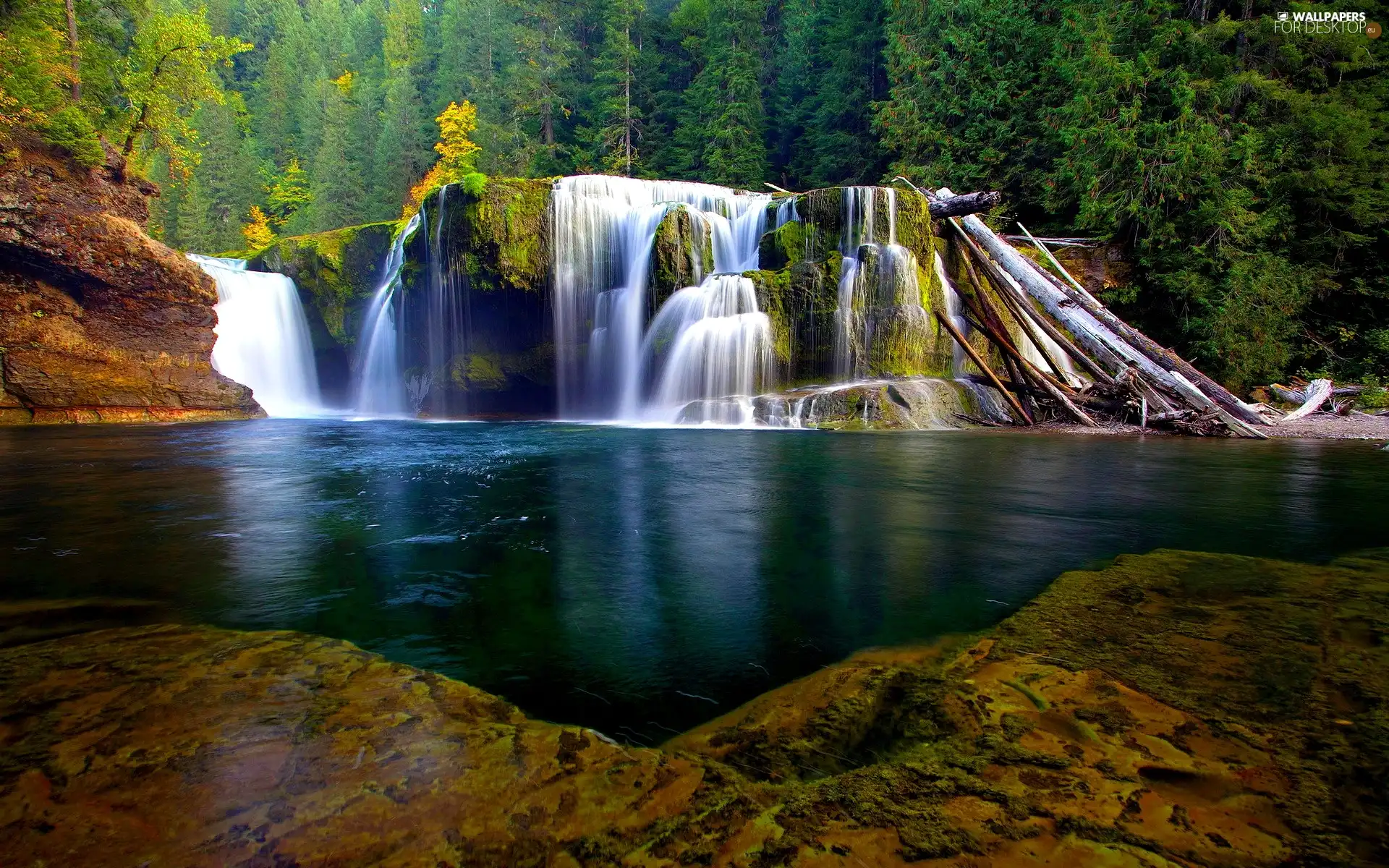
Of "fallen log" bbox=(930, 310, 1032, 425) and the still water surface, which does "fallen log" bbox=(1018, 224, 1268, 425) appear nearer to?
"fallen log" bbox=(930, 310, 1032, 425)

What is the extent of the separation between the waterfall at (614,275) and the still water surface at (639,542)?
26.4ft

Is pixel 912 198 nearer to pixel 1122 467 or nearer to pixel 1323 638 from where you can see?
pixel 1122 467

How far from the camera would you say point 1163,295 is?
50.5ft

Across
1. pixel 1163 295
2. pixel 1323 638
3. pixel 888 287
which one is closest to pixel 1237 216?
pixel 1163 295

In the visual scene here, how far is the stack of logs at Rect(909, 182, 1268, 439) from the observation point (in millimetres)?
10578

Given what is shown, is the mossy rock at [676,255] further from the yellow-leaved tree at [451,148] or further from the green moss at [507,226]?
the yellow-leaved tree at [451,148]

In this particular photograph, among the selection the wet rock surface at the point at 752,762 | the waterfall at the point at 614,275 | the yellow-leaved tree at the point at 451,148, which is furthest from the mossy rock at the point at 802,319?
the yellow-leaved tree at the point at 451,148

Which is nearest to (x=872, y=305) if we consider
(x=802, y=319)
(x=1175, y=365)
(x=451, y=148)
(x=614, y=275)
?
(x=802, y=319)

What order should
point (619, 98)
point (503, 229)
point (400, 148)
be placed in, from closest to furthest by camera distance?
point (503, 229), point (619, 98), point (400, 148)

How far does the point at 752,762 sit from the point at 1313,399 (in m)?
16.0

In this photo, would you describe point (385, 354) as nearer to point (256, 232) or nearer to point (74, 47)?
point (74, 47)

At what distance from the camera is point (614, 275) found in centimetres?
1703

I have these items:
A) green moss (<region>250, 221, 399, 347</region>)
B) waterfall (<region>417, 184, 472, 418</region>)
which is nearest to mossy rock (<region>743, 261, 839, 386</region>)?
waterfall (<region>417, 184, 472, 418</region>)

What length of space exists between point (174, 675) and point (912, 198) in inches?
609
